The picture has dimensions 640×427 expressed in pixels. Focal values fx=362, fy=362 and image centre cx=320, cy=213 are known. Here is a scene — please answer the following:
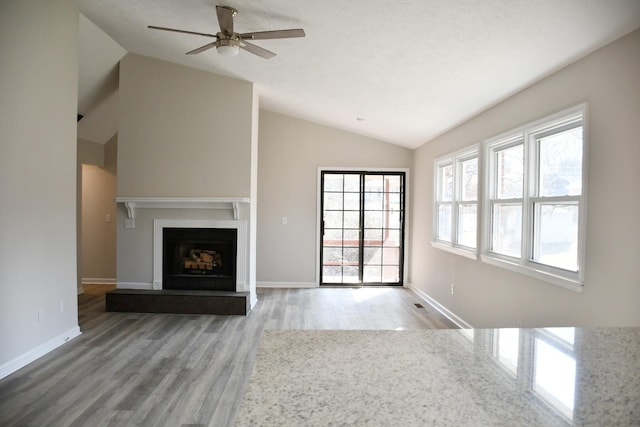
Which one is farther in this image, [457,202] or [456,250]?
[457,202]

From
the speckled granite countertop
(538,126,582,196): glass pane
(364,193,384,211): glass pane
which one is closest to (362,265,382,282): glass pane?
(364,193,384,211): glass pane

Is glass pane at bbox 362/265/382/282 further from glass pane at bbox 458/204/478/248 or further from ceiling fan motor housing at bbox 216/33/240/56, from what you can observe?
ceiling fan motor housing at bbox 216/33/240/56

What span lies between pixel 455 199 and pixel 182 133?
370 cm

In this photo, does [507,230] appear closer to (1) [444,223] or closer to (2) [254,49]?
(1) [444,223]

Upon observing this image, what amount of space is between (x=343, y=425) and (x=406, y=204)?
5909 mm

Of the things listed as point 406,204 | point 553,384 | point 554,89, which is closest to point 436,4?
point 554,89

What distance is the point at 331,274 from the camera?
6.39 meters

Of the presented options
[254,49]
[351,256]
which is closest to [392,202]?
[351,256]

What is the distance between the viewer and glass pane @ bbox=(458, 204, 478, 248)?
4.30 m

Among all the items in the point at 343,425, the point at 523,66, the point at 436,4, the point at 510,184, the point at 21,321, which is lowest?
the point at 21,321

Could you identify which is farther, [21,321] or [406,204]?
[406,204]

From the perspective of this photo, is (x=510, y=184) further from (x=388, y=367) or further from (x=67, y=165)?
(x=67, y=165)

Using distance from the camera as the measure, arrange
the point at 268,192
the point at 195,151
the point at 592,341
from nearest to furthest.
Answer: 1. the point at 592,341
2. the point at 195,151
3. the point at 268,192

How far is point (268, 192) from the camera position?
623 centimetres
